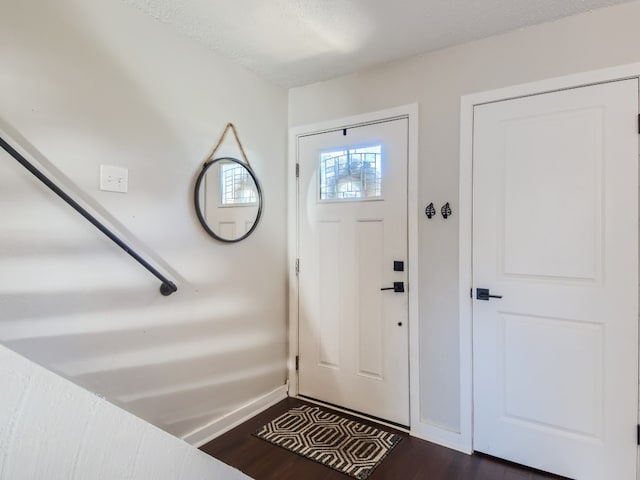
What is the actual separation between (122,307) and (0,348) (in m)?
1.45

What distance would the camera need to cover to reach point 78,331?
1609 millimetres

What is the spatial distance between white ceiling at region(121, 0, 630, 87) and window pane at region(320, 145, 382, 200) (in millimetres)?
576

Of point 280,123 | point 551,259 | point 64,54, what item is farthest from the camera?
point 280,123

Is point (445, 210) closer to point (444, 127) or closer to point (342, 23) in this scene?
point (444, 127)

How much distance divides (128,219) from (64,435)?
1.50 m

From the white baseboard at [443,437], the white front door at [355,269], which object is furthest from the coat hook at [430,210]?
the white baseboard at [443,437]

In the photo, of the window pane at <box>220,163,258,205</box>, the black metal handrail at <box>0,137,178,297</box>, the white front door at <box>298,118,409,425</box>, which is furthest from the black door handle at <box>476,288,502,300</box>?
the black metal handrail at <box>0,137,178,297</box>

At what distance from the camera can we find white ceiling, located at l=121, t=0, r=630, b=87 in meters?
1.74

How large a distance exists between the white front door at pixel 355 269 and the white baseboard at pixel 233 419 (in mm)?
223

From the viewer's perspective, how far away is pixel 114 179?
67.4 inches

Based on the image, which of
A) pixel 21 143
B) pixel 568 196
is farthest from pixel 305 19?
pixel 568 196

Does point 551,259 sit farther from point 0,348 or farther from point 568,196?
point 0,348

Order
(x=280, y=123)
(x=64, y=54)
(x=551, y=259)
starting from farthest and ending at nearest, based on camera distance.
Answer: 1. (x=280, y=123)
2. (x=551, y=259)
3. (x=64, y=54)

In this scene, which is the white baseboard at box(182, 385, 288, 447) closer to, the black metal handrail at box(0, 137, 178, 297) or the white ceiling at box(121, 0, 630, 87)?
the black metal handrail at box(0, 137, 178, 297)
